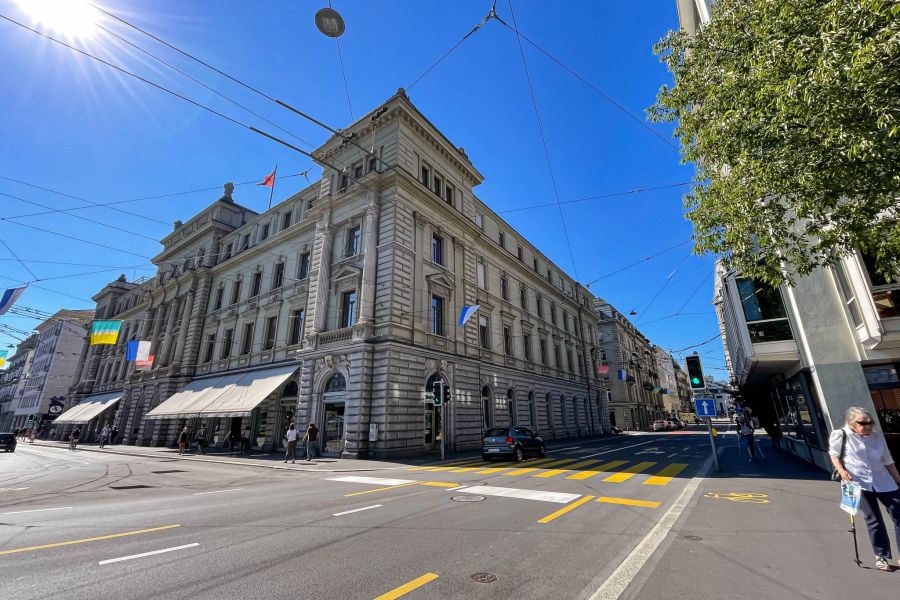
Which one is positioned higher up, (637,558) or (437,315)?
(437,315)

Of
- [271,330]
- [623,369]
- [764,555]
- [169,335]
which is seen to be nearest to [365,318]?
[271,330]

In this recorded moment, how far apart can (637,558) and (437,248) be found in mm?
21329

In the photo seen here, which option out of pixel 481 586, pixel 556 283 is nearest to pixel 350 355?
pixel 481 586

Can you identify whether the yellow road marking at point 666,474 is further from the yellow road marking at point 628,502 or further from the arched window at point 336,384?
the arched window at point 336,384

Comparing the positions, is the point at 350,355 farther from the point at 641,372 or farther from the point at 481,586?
the point at 641,372

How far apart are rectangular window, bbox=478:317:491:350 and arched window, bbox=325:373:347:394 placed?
10249 millimetres

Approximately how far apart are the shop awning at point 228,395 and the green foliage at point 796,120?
2281 cm

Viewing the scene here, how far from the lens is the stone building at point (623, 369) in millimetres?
54469

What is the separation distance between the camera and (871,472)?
4598mm

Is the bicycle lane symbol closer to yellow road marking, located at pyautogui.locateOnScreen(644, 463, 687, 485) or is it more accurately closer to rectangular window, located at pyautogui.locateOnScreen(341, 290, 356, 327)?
yellow road marking, located at pyautogui.locateOnScreen(644, 463, 687, 485)

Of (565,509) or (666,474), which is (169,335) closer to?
(565,509)

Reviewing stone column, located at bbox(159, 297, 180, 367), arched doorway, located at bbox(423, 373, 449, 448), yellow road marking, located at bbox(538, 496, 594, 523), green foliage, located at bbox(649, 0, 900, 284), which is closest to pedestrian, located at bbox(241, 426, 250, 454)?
arched doorway, located at bbox(423, 373, 449, 448)

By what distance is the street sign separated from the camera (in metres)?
12.8

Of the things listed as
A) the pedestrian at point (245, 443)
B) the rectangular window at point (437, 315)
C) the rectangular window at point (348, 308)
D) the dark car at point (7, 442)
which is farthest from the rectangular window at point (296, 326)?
the dark car at point (7, 442)
